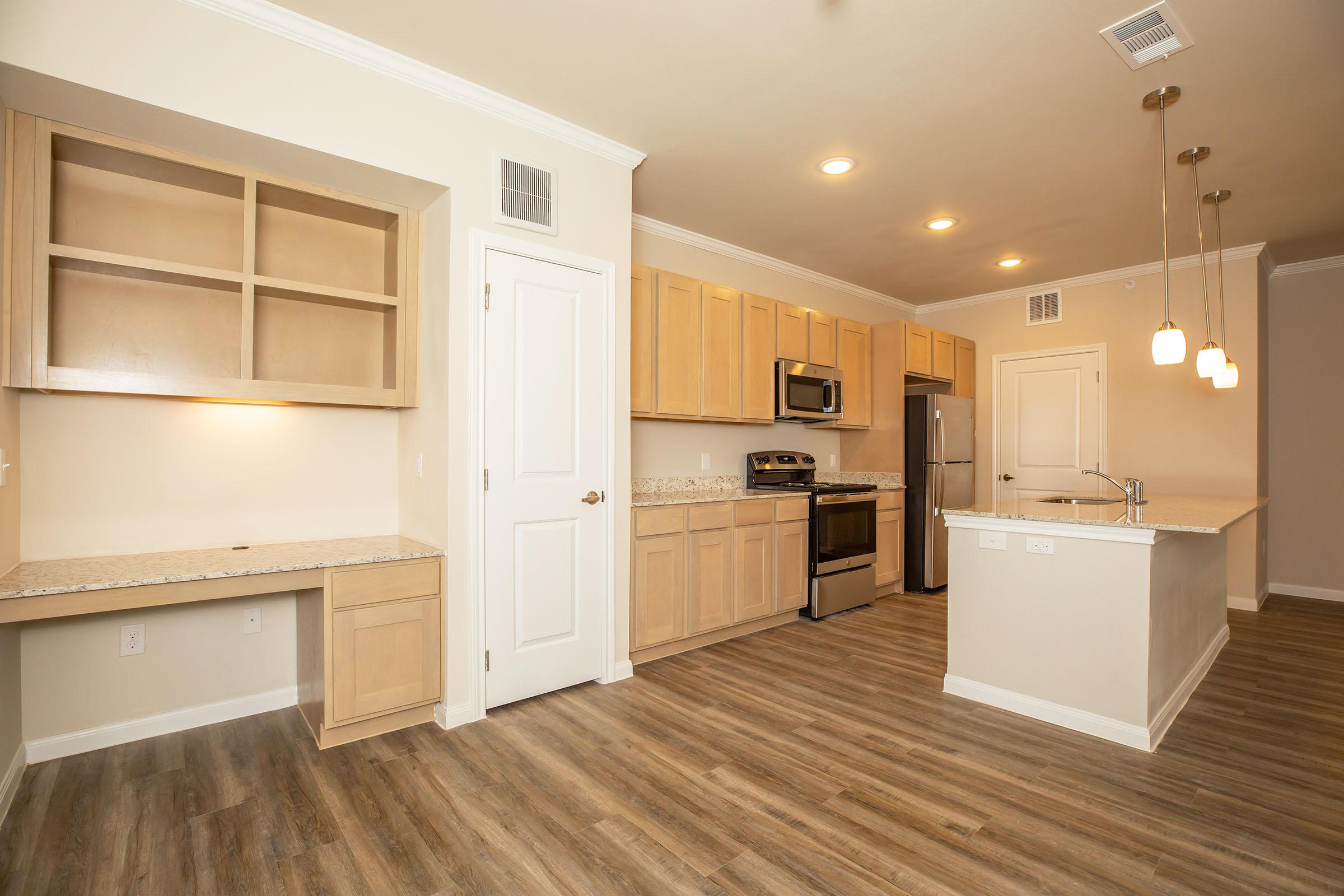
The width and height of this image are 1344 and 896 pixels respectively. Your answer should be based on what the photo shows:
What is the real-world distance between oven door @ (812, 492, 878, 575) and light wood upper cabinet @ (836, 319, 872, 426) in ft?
2.64

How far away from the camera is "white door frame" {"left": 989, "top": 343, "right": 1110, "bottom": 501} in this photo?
5492mm

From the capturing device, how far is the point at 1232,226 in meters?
4.32

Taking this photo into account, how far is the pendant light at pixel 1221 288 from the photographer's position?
3.68 meters

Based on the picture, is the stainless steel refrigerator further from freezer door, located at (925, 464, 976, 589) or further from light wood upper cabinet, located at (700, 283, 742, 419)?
light wood upper cabinet, located at (700, 283, 742, 419)

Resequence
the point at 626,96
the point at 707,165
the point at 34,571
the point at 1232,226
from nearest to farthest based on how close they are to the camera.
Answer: the point at 34,571 → the point at 626,96 → the point at 707,165 → the point at 1232,226

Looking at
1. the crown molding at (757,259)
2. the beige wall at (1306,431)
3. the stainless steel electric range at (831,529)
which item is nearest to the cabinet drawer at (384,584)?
the crown molding at (757,259)

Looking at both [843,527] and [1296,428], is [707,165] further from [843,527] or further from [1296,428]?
[1296,428]

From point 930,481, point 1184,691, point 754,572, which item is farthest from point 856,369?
point 1184,691

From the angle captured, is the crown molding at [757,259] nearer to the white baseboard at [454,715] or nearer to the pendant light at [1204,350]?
the pendant light at [1204,350]

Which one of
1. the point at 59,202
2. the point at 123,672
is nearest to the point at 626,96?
the point at 59,202

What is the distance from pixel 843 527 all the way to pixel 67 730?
4281 millimetres

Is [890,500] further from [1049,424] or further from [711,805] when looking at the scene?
[711,805]

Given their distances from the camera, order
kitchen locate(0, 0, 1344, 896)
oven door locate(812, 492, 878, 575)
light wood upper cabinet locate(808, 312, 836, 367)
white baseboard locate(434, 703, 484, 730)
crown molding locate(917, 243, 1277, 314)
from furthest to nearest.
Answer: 1. light wood upper cabinet locate(808, 312, 836, 367)
2. crown molding locate(917, 243, 1277, 314)
3. oven door locate(812, 492, 878, 575)
4. white baseboard locate(434, 703, 484, 730)
5. kitchen locate(0, 0, 1344, 896)

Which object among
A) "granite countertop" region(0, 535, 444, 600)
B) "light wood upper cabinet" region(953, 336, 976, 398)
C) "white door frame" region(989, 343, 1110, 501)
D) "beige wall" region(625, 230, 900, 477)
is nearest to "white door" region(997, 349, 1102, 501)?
"white door frame" region(989, 343, 1110, 501)
